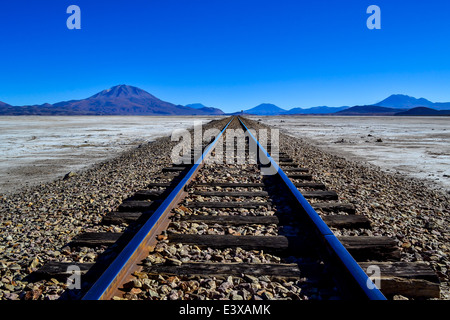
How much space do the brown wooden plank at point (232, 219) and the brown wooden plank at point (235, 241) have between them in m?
0.37

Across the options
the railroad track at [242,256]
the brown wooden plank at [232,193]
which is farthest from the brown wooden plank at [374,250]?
the brown wooden plank at [232,193]

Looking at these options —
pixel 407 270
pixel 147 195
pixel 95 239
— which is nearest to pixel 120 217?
pixel 95 239

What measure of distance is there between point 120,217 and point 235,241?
132 cm

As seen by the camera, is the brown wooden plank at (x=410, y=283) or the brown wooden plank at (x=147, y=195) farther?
the brown wooden plank at (x=147, y=195)

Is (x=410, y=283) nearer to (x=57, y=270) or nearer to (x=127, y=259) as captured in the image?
(x=127, y=259)

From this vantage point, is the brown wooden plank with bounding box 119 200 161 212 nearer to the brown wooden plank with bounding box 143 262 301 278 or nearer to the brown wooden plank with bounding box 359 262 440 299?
the brown wooden plank with bounding box 143 262 301 278

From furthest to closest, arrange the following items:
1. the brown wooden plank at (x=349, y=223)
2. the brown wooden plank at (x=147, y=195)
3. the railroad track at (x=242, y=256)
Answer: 1. the brown wooden plank at (x=147, y=195)
2. the brown wooden plank at (x=349, y=223)
3. the railroad track at (x=242, y=256)

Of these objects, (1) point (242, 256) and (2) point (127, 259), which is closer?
(2) point (127, 259)

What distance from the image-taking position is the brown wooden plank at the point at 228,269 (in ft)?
6.46

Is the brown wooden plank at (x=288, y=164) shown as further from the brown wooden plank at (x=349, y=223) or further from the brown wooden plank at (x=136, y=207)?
the brown wooden plank at (x=136, y=207)

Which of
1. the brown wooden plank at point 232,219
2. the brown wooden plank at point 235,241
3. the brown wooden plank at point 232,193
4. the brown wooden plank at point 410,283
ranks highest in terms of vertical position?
the brown wooden plank at point 232,193

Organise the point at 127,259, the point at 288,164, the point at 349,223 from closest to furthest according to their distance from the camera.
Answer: the point at 127,259, the point at 349,223, the point at 288,164

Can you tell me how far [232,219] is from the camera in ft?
9.65

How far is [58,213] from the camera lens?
3.36 metres
